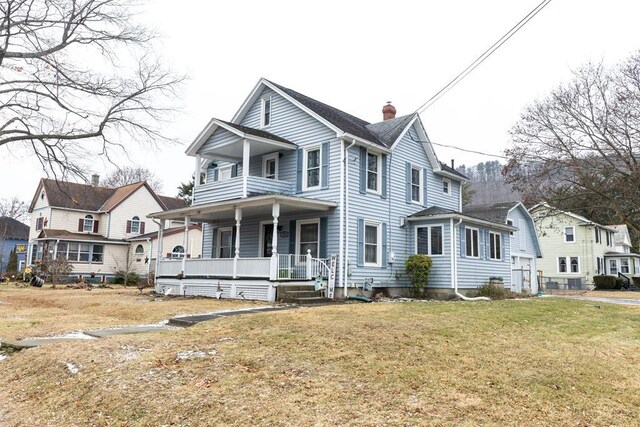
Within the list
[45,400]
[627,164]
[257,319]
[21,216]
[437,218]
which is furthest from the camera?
[21,216]

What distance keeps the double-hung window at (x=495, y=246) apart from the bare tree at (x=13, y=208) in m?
58.6

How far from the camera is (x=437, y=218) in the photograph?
18.5 m

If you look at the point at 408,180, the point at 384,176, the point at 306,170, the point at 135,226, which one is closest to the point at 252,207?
the point at 306,170

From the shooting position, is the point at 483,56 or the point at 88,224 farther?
the point at 88,224

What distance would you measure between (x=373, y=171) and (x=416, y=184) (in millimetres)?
3111

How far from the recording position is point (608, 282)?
3588 centimetres

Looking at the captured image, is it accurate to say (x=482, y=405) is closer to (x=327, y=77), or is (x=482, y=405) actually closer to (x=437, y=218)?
(x=327, y=77)

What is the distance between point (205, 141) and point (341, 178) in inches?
242

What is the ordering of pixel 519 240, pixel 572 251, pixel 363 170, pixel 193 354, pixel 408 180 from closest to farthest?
pixel 193 354 < pixel 363 170 < pixel 408 180 < pixel 519 240 < pixel 572 251

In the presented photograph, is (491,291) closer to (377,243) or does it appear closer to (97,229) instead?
(377,243)

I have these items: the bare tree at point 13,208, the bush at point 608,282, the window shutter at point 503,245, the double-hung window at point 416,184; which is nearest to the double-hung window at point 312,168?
the double-hung window at point 416,184

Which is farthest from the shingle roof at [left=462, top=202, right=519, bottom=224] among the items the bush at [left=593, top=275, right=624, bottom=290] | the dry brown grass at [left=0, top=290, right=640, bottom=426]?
the dry brown grass at [left=0, top=290, right=640, bottom=426]

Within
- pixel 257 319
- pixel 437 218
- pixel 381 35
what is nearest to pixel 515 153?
pixel 437 218

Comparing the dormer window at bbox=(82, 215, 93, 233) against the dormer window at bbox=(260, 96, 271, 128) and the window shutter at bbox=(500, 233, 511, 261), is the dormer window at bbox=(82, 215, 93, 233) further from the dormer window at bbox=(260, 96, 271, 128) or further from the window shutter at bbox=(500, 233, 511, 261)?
the window shutter at bbox=(500, 233, 511, 261)
